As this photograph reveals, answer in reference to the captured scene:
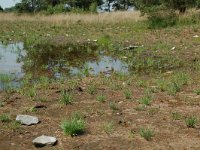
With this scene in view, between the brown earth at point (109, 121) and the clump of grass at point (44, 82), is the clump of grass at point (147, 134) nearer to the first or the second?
the brown earth at point (109, 121)

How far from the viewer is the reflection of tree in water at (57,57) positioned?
13.5 metres

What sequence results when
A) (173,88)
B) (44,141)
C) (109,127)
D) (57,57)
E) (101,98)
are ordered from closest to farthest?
(44,141) → (109,127) → (101,98) → (173,88) → (57,57)

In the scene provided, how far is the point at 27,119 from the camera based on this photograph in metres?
7.71

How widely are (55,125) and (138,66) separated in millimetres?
6770

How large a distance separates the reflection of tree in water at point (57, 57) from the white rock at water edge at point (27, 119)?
4.81m

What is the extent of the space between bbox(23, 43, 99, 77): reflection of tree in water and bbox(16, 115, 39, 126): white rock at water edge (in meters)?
4.81

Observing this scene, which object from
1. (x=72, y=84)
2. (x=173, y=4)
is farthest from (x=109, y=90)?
(x=173, y=4)

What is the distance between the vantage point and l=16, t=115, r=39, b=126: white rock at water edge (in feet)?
25.0

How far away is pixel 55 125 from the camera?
755cm

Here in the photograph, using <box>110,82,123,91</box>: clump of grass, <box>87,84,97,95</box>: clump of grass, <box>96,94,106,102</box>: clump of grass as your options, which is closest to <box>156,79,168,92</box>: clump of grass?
<box>110,82,123,91</box>: clump of grass

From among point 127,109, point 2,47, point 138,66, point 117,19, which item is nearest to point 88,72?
point 138,66

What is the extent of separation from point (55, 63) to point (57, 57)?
152 centimetres

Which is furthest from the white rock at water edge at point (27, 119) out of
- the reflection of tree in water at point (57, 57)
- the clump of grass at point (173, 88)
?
the reflection of tree in water at point (57, 57)

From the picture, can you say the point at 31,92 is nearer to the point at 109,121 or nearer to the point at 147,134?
the point at 109,121
